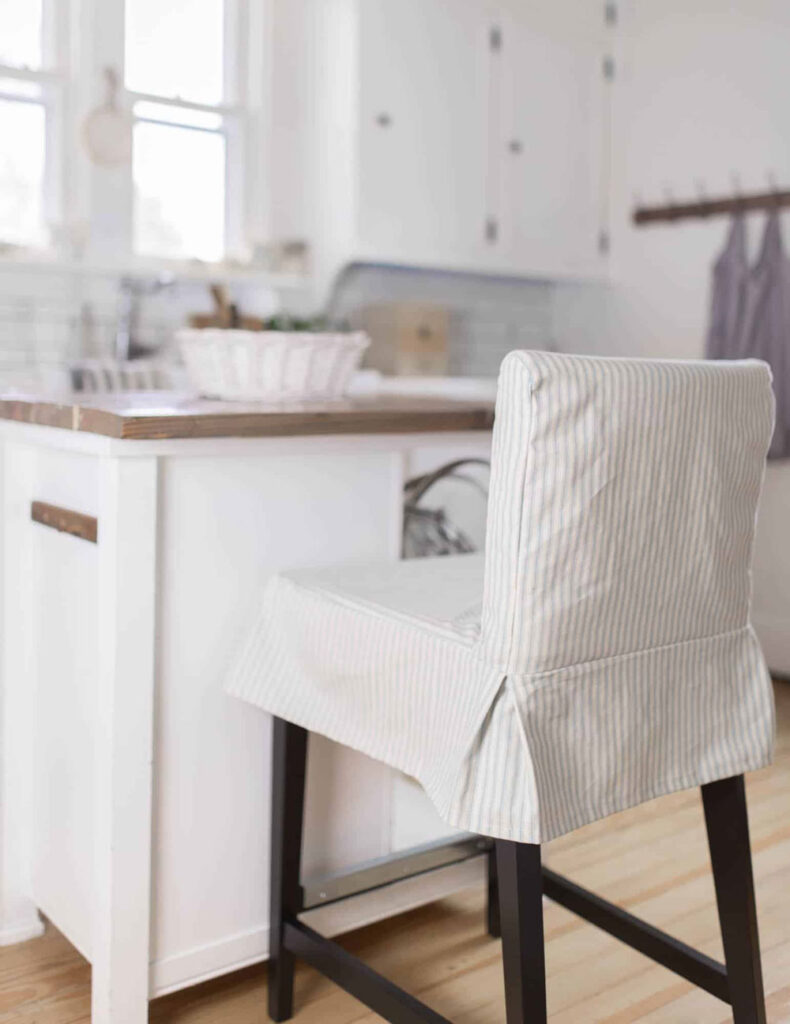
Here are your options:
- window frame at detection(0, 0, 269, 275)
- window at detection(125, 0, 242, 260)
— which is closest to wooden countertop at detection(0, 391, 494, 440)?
window frame at detection(0, 0, 269, 275)

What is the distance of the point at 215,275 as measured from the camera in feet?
12.7

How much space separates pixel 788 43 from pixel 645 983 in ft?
10.7

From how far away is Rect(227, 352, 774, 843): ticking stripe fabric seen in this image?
4.01 feet

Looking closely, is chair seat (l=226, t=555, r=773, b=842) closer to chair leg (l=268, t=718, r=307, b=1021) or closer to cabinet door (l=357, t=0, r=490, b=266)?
chair leg (l=268, t=718, r=307, b=1021)

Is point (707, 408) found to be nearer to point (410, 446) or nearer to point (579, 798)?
point (579, 798)

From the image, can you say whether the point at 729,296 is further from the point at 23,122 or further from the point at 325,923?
the point at 325,923

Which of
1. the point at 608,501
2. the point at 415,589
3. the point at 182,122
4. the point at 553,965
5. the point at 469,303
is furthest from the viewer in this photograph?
the point at 469,303

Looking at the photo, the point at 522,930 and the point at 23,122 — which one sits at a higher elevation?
the point at 23,122

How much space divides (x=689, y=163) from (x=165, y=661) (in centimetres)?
338

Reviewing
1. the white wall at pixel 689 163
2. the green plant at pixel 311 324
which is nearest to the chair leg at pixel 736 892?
the green plant at pixel 311 324

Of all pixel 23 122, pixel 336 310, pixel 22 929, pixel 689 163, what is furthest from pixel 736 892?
pixel 689 163

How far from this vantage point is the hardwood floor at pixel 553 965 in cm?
182

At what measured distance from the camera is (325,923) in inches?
73.4

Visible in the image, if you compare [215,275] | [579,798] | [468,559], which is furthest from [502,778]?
[215,275]
